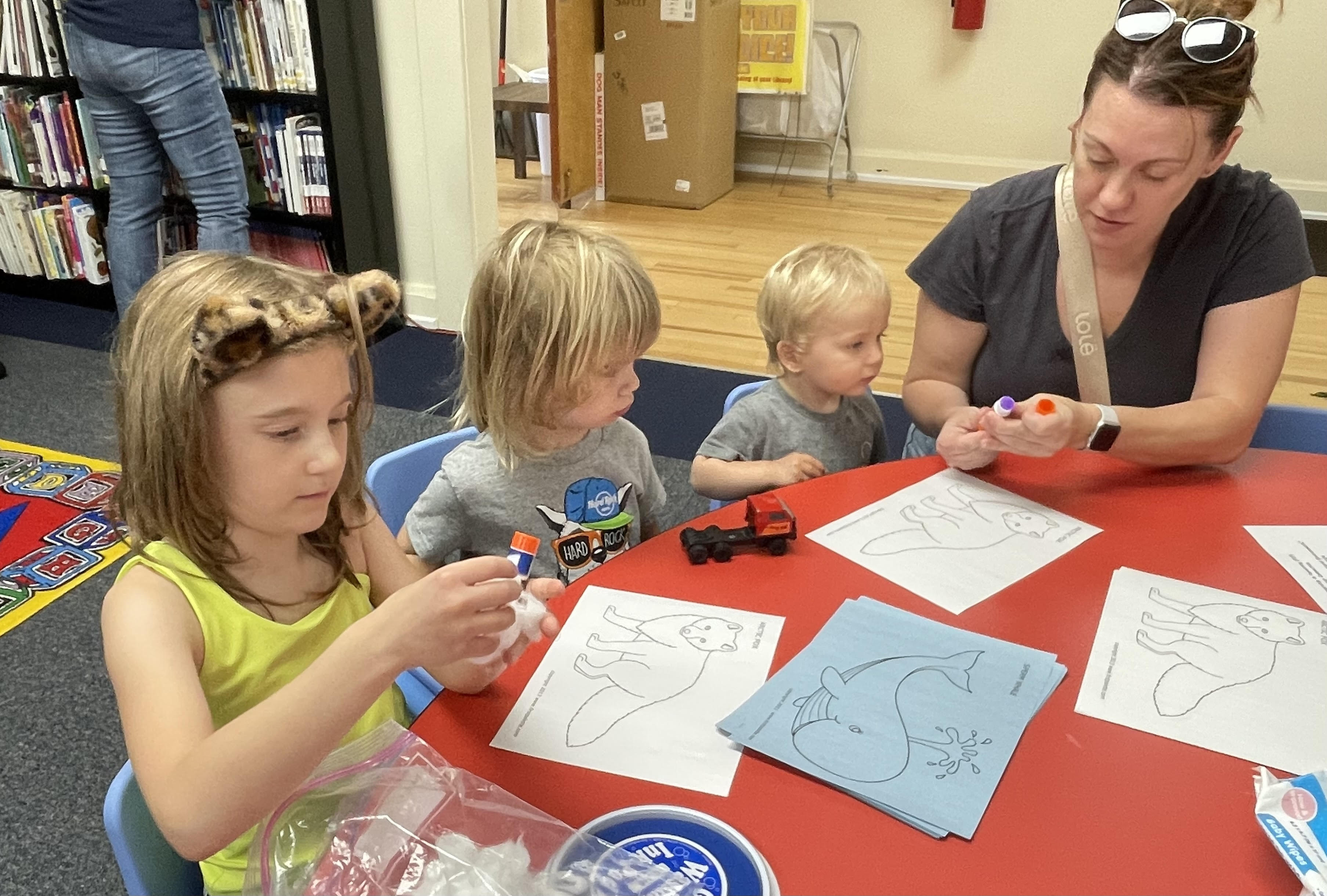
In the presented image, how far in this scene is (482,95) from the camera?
10.4ft

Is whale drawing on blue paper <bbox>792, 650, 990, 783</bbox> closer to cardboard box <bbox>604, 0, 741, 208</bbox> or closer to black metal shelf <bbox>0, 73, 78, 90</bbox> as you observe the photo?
black metal shelf <bbox>0, 73, 78, 90</bbox>

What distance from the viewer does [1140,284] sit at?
1.38 meters

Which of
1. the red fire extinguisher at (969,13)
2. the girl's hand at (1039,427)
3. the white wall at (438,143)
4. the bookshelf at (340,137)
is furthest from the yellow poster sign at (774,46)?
the girl's hand at (1039,427)

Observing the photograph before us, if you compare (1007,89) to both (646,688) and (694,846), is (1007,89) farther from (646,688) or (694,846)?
(694,846)

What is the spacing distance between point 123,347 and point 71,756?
114cm

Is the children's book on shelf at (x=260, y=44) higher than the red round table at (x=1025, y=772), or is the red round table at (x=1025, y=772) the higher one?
the children's book on shelf at (x=260, y=44)

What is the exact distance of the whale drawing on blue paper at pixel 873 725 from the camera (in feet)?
2.51

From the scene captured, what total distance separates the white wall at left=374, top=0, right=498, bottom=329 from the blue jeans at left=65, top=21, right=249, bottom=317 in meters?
0.42

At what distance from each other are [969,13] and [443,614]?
16.9ft

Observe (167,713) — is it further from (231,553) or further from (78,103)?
(78,103)

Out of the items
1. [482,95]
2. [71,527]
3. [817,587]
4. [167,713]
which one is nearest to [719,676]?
[817,587]

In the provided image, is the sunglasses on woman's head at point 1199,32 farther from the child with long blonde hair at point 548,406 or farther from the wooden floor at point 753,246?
the wooden floor at point 753,246

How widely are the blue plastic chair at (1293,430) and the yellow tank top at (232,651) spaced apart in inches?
50.7

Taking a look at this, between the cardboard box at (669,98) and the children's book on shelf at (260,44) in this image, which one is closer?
the children's book on shelf at (260,44)
